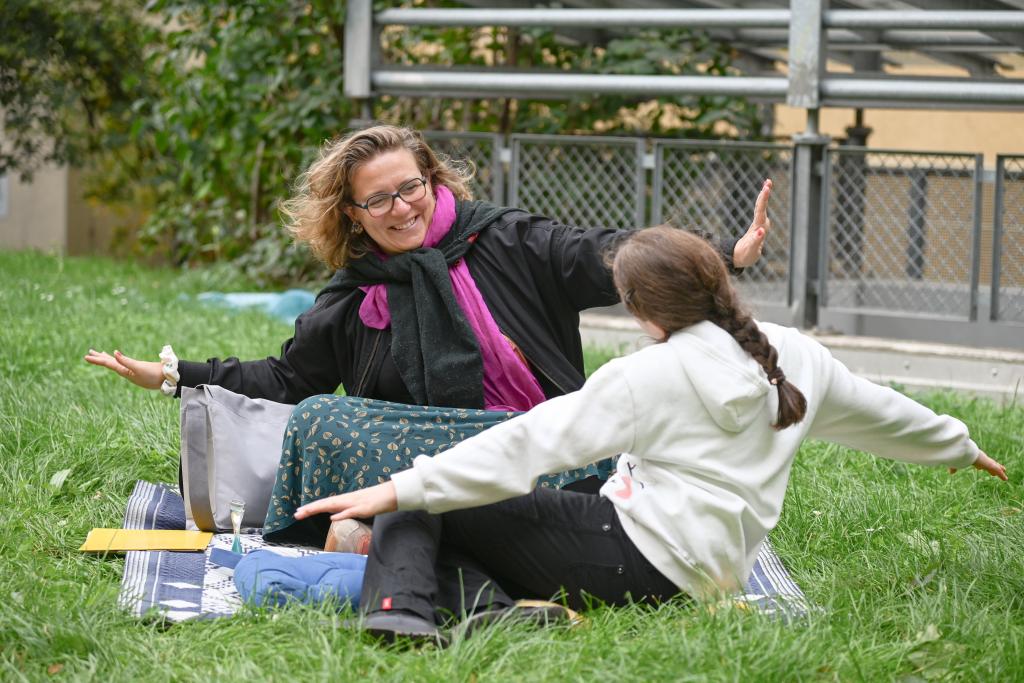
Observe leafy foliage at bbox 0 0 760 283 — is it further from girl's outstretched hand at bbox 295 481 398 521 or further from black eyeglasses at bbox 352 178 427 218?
girl's outstretched hand at bbox 295 481 398 521

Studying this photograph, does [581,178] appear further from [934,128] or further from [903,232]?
[934,128]

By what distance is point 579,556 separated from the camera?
3125mm

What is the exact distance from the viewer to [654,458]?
118 inches

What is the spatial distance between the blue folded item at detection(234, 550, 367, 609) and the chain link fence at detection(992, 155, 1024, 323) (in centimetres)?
427

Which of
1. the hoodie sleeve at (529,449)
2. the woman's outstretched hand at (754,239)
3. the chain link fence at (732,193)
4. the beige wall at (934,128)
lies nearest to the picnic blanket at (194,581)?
the hoodie sleeve at (529,449)

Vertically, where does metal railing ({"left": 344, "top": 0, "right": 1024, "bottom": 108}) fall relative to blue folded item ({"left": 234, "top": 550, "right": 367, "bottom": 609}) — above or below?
above

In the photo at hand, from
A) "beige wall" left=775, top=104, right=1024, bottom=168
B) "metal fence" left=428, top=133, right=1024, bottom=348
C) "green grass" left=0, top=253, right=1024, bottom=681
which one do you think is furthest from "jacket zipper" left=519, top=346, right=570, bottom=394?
"beige wall" left=775, top=104, right=1024, bottom=168

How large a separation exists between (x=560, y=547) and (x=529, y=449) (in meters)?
0.32

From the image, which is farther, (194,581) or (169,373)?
(169,373)

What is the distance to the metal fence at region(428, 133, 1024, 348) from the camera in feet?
21.5

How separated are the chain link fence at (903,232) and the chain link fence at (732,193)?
28 centimetres

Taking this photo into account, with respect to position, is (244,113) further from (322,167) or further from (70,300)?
(322,167)

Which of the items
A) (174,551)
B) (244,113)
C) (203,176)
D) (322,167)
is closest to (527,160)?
(244,113)

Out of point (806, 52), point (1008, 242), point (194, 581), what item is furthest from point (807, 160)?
point (194, 581)
